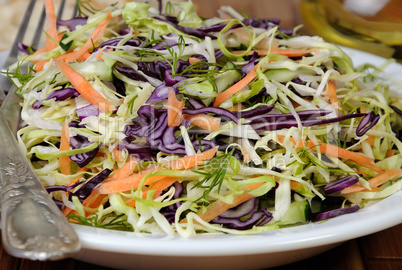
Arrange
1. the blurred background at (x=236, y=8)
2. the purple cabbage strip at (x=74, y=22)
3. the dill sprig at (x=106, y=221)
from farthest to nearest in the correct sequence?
the blurred background at (x=236, y=8)
the purple cabbage strip at (x=74, y=22)
the dill sprig at (x=106, y=221)

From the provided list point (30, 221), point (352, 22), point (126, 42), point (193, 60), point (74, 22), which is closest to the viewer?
point (30, 221)

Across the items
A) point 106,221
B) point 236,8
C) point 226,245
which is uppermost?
point 226,245

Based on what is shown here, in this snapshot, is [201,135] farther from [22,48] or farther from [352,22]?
[352,22]

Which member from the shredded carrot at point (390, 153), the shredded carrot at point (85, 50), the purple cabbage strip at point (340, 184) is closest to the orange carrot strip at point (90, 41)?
the shredded carrot at point (85, 50)

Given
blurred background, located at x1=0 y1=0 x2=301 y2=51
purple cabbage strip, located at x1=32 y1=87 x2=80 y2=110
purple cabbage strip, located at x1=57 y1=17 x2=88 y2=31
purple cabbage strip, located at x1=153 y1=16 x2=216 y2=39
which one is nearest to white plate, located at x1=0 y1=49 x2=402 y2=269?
purple cabbage strip, located at x1=32 y1=87 x2=80 y2=110

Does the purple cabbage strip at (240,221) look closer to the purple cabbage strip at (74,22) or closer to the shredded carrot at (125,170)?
the shredded carrot at (125,170)

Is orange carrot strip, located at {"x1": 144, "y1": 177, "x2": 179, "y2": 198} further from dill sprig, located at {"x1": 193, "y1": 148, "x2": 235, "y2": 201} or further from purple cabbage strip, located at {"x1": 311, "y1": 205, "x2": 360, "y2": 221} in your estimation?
purple cabbage strip, located at {"x1": 311, "y1": 205, "x2": 360, "y2": 221}

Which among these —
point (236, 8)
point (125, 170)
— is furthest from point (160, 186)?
point (236, 8)
